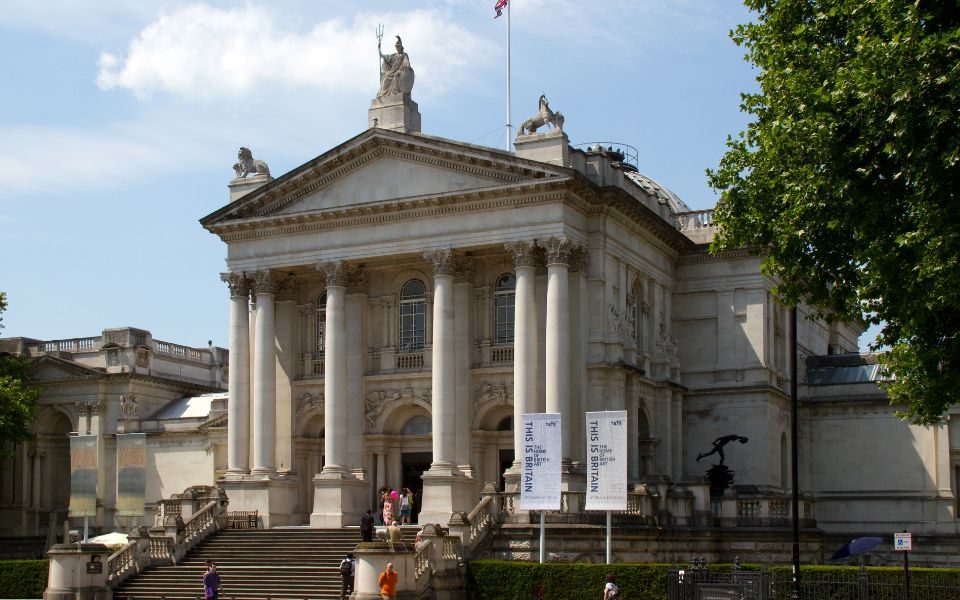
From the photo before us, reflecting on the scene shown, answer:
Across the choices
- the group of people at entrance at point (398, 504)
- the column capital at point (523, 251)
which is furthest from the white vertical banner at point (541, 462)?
the column capital at point (523, 251)

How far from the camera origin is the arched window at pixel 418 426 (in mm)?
50188

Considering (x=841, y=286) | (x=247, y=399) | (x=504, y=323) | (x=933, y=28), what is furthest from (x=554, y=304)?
(x=933, y=28)

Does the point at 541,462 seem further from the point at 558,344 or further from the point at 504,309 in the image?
the point at 504,309

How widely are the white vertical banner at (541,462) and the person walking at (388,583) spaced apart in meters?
5.84

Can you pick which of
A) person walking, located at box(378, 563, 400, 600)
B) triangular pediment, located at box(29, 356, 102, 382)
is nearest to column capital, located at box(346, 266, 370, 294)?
person walking, located at box(378, 563, 400, 600)

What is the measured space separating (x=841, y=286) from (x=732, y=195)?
3.23m

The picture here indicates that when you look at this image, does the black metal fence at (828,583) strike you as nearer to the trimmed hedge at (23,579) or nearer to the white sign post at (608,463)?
the white sign post at (608,463)

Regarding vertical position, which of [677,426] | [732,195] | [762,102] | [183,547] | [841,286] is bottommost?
[183,547]

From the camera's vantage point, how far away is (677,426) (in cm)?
5178

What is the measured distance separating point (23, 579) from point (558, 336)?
18168 mm

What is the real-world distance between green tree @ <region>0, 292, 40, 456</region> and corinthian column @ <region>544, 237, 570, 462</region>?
25995 mm

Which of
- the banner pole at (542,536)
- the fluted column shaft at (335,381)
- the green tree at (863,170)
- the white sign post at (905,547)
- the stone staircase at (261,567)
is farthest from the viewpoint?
the fluted column shaft at (335,381)

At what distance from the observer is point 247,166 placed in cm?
5309

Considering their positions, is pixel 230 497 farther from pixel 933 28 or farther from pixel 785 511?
pixel 933 28
